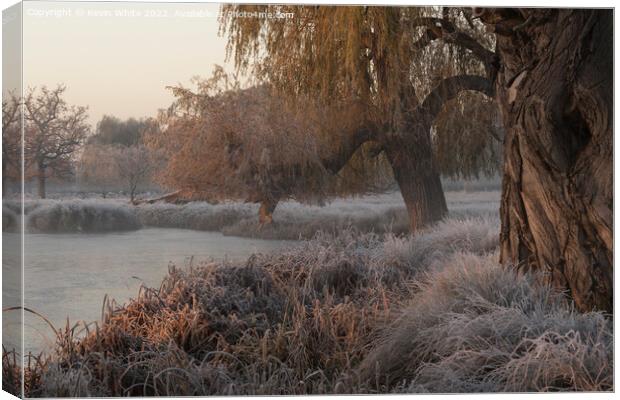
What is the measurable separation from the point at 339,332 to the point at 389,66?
61.2 inches

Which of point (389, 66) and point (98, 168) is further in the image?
point (389, 66)

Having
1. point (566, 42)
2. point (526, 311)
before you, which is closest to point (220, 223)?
point (526, 311)

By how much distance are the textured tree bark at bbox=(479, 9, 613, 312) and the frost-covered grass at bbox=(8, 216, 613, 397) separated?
19 centimetres

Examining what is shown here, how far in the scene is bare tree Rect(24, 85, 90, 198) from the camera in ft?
17.9

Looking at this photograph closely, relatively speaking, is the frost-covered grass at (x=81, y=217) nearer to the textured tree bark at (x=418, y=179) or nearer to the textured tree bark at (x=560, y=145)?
the textured tree bark at (x=418, y=179)

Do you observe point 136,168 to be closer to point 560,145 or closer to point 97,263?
point 97,263

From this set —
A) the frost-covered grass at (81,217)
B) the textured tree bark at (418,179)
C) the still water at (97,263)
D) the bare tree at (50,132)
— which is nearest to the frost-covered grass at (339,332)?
the still water at (97,263)

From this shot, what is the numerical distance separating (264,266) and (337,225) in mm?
474

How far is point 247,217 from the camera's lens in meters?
5.76

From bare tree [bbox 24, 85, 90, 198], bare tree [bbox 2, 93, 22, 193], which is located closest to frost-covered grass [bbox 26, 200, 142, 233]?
bare tree [bbox 24, 85, 90, 198]

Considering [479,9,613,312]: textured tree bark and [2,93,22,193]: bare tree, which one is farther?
[479,9,613,312]: textured tree bark

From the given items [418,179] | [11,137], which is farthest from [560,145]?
[11,137]

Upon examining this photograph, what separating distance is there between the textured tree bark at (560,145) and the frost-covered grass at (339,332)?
0.63ft

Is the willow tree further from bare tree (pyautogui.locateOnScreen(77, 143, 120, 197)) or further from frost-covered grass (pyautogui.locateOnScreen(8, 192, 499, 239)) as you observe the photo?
bare tree (pyautogui.locateOnScreen(77, 143, 120, 197))
